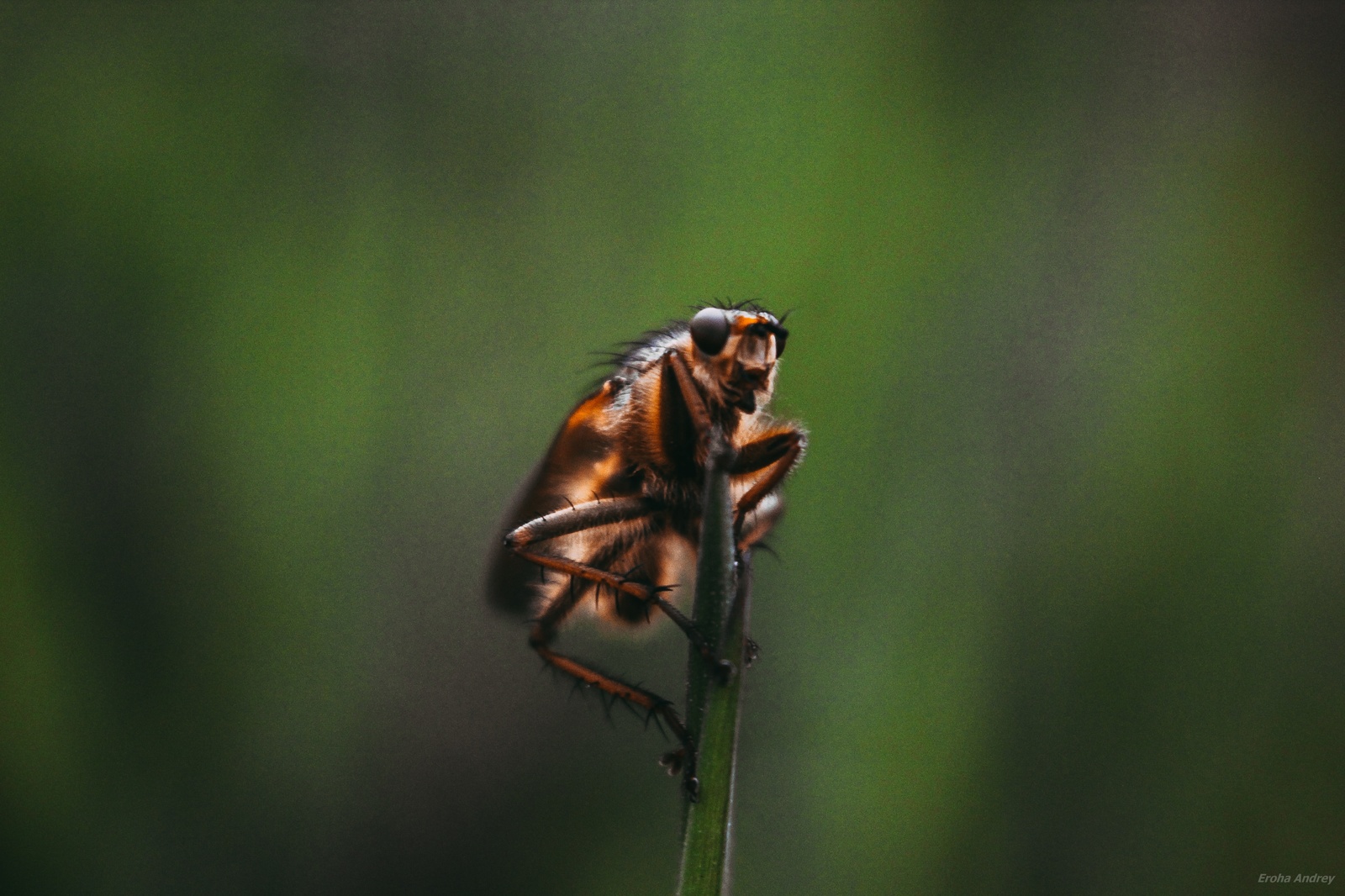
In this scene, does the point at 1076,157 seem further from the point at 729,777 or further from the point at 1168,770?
the point at 729,777

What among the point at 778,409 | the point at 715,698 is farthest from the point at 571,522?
the point at 715,698

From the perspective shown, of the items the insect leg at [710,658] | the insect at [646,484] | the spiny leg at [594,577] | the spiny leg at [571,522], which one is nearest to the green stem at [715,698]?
the insect leg at [710,658]

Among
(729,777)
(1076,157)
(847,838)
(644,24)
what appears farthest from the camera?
(644,24)

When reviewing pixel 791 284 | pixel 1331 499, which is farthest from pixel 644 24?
pixel 1331 499

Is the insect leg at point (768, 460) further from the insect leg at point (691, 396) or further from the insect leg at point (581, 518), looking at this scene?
the insect leg at point (581, 518)

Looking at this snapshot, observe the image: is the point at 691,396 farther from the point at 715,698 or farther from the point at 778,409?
the point at 715,698
